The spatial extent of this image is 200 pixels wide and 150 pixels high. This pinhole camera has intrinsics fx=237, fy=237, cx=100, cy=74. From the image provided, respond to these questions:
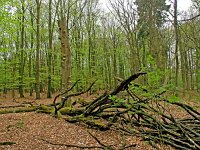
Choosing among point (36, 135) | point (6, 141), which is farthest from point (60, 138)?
point (6, 141)

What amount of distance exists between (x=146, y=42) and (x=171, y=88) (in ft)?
88.5

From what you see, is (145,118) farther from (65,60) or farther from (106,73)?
(106,73)

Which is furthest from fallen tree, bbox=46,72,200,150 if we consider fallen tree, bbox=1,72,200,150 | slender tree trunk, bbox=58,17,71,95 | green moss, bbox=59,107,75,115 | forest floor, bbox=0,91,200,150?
slender tree trunk, bbox=58,17,71,95

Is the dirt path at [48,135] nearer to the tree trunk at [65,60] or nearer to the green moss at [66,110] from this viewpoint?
the green moss at [66,110]

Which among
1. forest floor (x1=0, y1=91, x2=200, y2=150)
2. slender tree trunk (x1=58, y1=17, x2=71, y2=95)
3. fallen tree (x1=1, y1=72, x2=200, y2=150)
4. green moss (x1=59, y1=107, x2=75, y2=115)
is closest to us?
fallen tree (x1=1, y1=72, x2=200, y2=150)

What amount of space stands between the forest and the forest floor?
110 millimetres

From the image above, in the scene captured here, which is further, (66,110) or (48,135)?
(66,110)

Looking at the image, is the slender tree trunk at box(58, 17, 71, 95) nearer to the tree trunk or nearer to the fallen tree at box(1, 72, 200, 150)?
the tree trunk

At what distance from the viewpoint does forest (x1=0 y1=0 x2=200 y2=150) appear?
277 inches

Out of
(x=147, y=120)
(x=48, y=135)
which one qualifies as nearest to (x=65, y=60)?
(x=48, y=135)

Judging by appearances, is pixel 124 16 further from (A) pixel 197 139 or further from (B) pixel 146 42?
(A) pixel 197 139

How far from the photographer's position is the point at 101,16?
35375mm

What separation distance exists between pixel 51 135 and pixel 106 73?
2821 cm

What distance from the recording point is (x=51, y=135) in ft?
27.3
